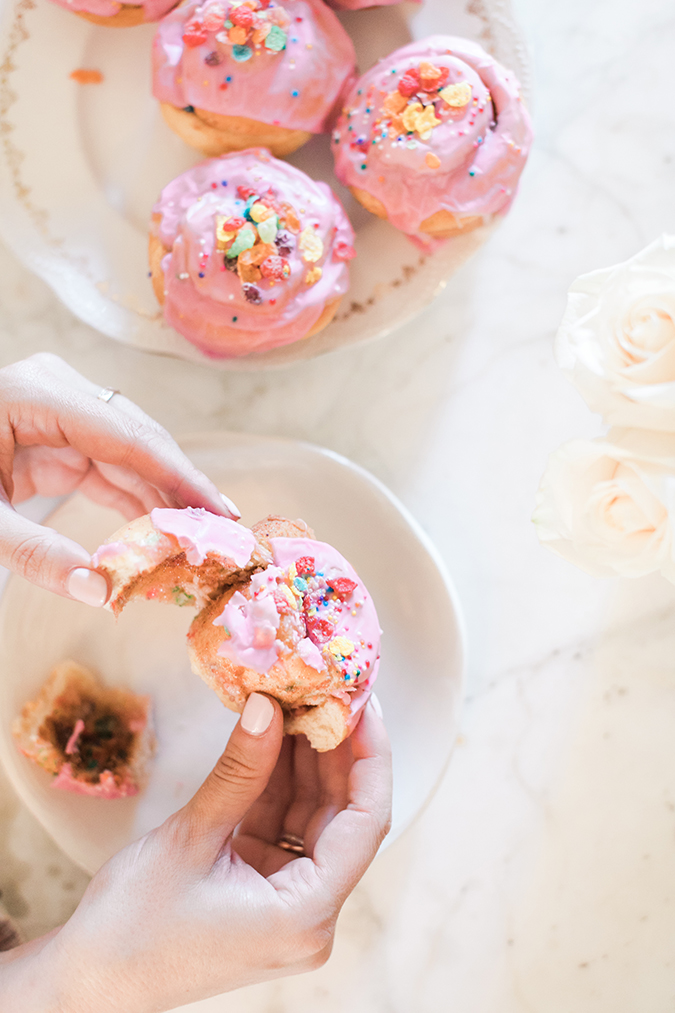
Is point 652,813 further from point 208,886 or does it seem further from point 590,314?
point 590,314

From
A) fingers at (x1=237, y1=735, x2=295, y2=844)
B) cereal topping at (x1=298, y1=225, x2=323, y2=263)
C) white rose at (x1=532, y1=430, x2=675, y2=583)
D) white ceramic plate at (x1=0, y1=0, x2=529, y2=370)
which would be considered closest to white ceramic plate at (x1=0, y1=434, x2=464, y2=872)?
fingers at (x1=237, y1=735, x2=295, y2=844)

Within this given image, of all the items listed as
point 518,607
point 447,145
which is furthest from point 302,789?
point 447,145

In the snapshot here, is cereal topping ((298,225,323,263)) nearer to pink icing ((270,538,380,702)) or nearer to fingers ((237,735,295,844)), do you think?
pink icing ((270,538,380,702))

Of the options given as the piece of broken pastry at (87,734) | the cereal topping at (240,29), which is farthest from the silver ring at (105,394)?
the cereal topping at (240,29)

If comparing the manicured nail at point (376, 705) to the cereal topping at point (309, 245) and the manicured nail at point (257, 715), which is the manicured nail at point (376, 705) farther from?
the cereal topping at point (309, 245)

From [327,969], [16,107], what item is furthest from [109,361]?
[327,969]

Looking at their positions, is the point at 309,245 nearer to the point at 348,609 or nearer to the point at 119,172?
the point at 119,172

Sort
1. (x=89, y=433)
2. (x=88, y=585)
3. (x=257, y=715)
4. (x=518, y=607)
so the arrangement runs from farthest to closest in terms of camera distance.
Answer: (x=518, y=607) → (x=89, y=433) → (x=257, y=715) → (x=88, y=585)
